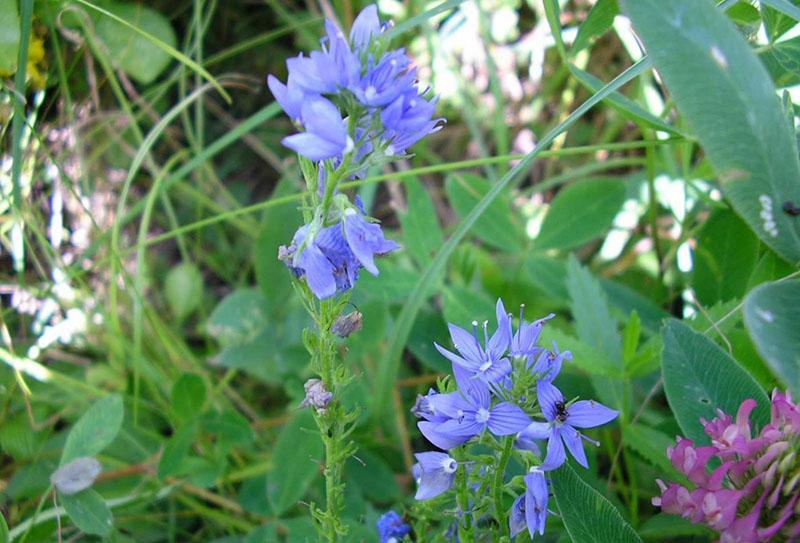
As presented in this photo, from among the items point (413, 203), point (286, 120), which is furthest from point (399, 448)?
point (286, 120)

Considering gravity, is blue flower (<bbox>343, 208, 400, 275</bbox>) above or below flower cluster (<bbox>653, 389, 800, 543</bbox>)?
above

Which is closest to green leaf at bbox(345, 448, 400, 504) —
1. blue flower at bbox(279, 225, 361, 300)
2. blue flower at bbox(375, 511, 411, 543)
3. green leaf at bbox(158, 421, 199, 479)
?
green leaf at bbox(158, 421, 199, 479)

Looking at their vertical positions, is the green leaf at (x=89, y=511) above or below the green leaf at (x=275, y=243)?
below

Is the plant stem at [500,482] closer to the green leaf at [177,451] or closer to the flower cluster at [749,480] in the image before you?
the flower cluster at [749,480]

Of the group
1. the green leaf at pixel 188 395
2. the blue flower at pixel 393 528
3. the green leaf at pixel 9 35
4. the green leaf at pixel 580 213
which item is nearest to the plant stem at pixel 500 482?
the blue flower at pixel 393 528

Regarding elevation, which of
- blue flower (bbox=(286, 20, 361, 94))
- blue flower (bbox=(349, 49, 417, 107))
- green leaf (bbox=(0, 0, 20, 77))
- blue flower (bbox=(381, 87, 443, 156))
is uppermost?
green leaf (bbox=(0, 0, 20, 77))

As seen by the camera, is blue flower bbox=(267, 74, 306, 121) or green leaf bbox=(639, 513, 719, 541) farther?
green leaf bbox=(639, 513, 719, 541)

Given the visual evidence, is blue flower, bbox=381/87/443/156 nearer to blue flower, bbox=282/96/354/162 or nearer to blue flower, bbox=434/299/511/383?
blue flower, bbox=282/96/354/162
